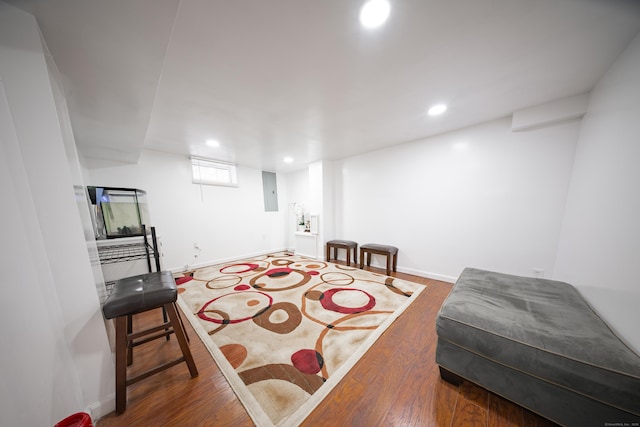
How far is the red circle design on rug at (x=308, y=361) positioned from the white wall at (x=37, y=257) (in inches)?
50.0

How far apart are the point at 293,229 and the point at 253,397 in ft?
13.1

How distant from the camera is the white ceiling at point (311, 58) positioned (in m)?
0.98

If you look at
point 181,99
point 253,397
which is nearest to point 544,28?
point 181,99

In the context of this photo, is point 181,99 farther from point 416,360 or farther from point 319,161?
point 416,360

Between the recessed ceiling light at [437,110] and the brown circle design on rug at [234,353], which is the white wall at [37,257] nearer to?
the brown circle design on rug at [234,353]

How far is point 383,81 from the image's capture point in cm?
160

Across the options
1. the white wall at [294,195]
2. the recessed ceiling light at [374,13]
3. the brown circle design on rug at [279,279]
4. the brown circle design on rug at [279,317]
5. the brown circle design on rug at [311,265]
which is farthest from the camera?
the white wall at [294,195]

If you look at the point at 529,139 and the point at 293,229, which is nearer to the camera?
the point at 529,139

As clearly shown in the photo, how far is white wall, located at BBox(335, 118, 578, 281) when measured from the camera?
2.16m

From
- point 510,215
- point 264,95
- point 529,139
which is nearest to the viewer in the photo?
point 264,95

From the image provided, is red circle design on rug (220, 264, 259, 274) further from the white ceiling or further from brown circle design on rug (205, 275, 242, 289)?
the white ceiling

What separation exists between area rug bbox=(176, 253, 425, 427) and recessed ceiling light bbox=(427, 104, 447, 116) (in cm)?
238

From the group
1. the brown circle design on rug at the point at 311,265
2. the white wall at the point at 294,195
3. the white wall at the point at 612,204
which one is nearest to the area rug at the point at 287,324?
the brown circle design on rug at the point at 311,265

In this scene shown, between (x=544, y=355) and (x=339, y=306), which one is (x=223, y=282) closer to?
(x=339, y=306)
